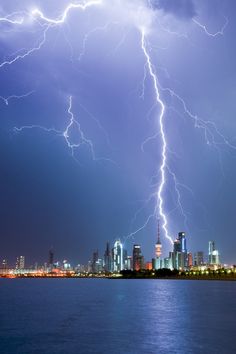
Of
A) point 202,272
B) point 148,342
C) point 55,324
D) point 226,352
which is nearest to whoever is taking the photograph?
point 226,352

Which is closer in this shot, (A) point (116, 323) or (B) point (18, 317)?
(A) point (116, 323)

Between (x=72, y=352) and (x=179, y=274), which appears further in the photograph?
(x=179, y=274)

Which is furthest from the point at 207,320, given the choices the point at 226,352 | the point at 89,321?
the point at 226,352

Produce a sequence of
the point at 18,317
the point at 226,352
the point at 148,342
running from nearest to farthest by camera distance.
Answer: the point at 226,352 → the point at 148,342 → the point at 18,317

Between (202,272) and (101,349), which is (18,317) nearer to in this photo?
(101,349)

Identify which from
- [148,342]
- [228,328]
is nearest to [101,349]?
[148,342]

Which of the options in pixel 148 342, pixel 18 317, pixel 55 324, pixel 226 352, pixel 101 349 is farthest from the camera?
pixel 18 317

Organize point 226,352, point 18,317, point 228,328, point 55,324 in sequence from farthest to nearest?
point 18,317 → point 55,324 → point 228,328 → point 226,352

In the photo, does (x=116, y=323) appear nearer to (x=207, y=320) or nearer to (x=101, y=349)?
(x=207, y=320)

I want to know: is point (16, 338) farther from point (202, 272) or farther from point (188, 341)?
point (202, 272)
